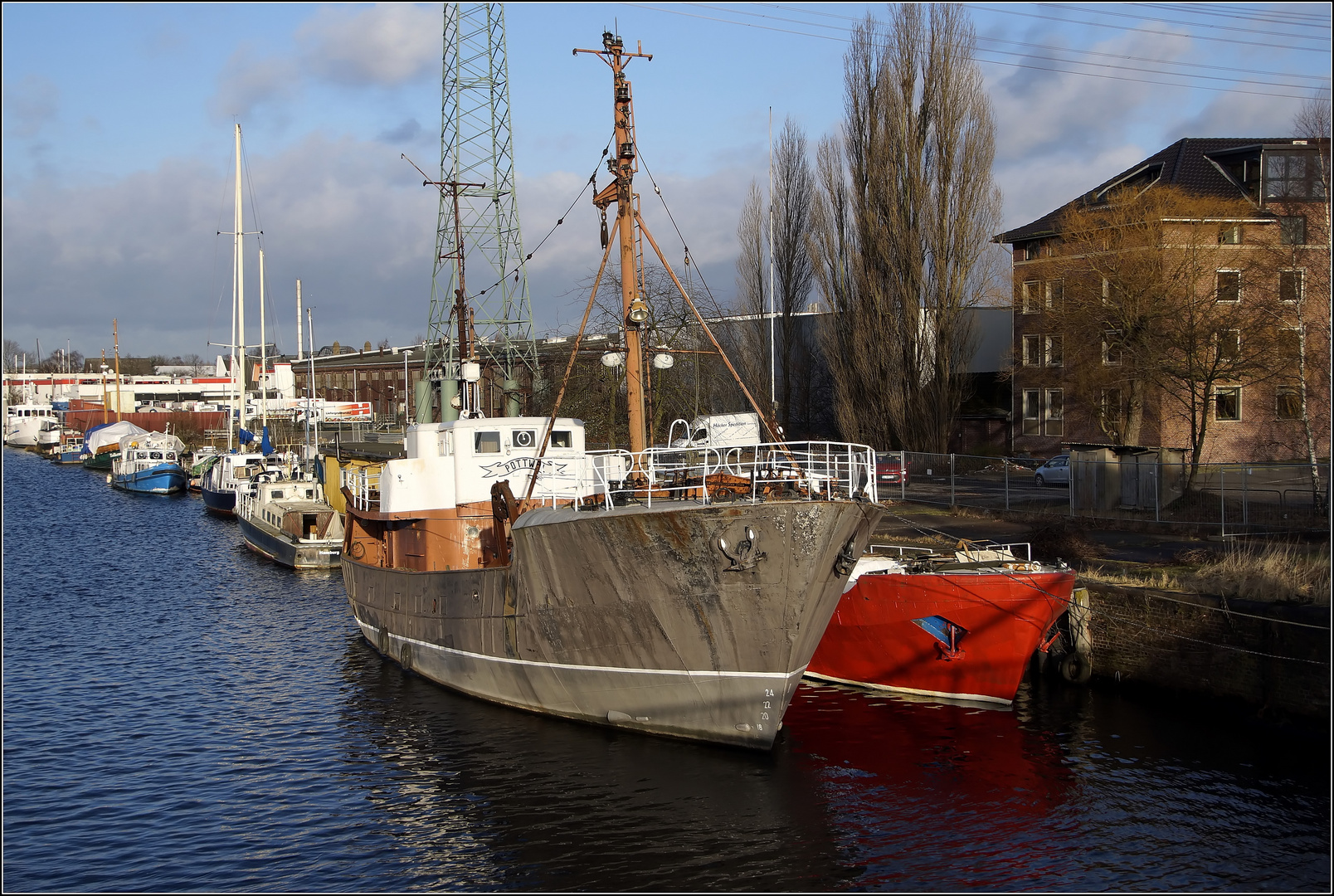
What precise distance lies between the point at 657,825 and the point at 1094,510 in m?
17.9

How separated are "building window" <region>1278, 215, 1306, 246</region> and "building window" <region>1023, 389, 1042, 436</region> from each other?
18874 millimetres

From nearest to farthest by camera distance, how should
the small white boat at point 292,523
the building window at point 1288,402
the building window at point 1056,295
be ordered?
1. the building window at point 1288,402
2. the small white boat at point 292,523
3. the building window at point 1056,295

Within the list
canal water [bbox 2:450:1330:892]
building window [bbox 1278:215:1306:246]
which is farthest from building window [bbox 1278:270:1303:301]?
canal water [bbox 2:450:1330:892]

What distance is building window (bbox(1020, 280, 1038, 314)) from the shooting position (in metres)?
38.7

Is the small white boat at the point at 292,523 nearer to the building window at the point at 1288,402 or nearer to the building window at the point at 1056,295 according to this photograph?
the building window at the point at 1056,295

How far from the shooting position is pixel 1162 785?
12625 millimetres

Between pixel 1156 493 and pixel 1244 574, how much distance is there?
27.5 ft

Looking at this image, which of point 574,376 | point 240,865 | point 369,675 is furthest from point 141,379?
point 240,865

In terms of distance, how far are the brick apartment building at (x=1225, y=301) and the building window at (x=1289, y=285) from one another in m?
0.04

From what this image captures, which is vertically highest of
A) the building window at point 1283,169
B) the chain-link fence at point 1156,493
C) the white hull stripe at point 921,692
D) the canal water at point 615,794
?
the building window at point 1283,169

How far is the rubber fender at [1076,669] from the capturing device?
55.6ft

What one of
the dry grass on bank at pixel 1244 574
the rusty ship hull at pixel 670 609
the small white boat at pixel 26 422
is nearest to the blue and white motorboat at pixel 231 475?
the rusty ship hull at pixel 670 609

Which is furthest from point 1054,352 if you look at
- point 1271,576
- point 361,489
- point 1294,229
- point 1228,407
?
point 361,489

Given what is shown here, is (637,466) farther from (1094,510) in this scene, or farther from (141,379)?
(141,379)
